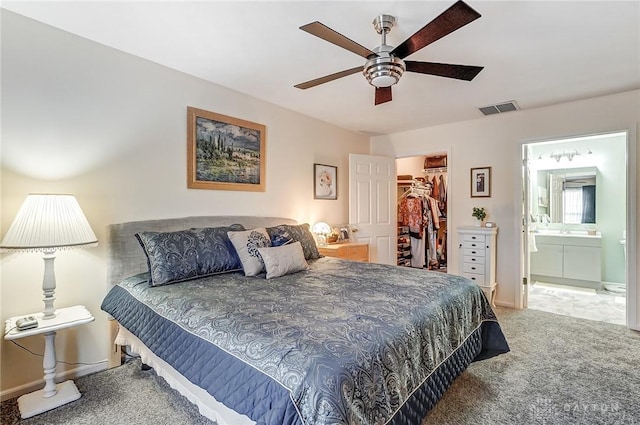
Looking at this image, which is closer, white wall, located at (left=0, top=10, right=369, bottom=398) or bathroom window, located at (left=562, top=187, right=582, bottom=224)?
white wall, located at (left=0, top=10, right=369, bottom=398)

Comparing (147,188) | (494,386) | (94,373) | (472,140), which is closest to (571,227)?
(472,140)

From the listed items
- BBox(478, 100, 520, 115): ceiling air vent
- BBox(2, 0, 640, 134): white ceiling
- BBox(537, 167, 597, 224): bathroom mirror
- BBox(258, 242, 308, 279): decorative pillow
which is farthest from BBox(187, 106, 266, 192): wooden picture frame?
BBox(537, 167, 597, 224): bathroom mirror

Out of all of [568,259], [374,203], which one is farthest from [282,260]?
[568,259]

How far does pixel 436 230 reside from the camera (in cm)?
570

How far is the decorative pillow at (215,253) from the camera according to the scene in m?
2.34

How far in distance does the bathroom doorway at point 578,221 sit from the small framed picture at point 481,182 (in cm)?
95

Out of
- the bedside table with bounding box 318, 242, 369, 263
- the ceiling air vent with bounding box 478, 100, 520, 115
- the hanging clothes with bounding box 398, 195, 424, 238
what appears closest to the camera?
the ceiling air vent with bounding box 478, 100, 520, 115

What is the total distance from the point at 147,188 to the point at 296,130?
6.46 ft

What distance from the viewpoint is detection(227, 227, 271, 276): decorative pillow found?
7.93 ft

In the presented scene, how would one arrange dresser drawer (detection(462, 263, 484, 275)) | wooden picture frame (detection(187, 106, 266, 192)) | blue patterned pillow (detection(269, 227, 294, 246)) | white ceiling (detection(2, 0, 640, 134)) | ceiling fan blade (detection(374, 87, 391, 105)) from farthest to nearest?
1. dresser drawer (detection(462, 263, 484, 275))
2. wooden picture frame (detection(187, 106, 266, 192))
3. blue patterned pillow (detection(269, 227, 294, 246))
4. ceiling fan blade (detection(374, 87, 391, 105))
5. white ceiling (detection(2, 0, 640, 134))

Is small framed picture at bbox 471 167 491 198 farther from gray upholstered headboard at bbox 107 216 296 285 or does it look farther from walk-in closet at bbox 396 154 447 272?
gray upholstered headboard at bbox 107 216 296 285

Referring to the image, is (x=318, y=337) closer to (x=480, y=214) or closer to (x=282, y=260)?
(x=282, y=260)

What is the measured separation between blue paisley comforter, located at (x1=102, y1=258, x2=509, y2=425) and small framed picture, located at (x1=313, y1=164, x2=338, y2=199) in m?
2.02

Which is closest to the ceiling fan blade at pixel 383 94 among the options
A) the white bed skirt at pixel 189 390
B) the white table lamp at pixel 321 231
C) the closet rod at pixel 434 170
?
the white table lamp at pixel 321 231
